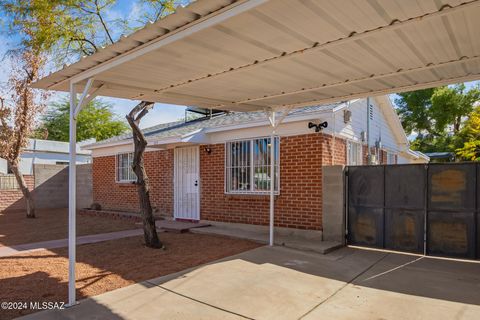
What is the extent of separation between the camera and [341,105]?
29.1ft

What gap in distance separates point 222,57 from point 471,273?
530cm

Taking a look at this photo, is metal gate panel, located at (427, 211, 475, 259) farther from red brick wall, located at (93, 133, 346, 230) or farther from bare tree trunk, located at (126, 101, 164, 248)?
bare tree trunk, located at (126, 101, 164, 248)

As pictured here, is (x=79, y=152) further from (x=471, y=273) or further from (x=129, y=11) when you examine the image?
(x=471, y=273)

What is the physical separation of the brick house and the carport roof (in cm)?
218


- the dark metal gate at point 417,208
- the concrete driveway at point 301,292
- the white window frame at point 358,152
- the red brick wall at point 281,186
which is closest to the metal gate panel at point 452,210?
the dark metal gate at point 417,208

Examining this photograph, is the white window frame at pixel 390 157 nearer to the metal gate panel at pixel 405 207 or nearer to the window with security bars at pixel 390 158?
the window with security bars at pixel 390 158

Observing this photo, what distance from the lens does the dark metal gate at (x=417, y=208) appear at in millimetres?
6660

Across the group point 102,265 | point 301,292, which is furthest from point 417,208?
point 102,265

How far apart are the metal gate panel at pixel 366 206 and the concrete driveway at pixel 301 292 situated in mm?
1061

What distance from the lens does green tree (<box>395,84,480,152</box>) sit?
28422mm

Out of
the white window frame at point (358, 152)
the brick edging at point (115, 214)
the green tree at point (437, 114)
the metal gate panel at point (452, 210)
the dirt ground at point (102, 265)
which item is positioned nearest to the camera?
the dirt ground at point (102, 265)

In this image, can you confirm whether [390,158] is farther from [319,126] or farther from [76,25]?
[76,25]

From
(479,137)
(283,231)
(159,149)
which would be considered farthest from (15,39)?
(479,137)

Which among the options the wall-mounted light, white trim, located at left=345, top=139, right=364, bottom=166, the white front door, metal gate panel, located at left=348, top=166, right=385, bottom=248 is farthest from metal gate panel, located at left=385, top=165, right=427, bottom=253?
the white front door
